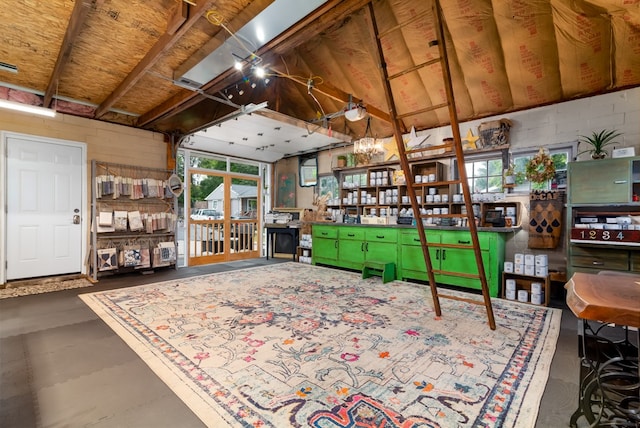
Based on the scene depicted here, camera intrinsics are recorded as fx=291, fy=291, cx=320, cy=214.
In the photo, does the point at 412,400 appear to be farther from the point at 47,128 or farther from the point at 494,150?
the point at 47,128

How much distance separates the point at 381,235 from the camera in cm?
512

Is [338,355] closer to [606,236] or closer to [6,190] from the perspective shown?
[606,236]

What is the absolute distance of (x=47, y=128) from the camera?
4.70m

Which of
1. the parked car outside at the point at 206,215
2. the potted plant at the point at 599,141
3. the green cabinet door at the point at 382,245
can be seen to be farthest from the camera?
the parked car outside at the point at 206,215

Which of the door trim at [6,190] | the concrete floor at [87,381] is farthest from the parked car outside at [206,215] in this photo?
the concrete floor at [87,381]

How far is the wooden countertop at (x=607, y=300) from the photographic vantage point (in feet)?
3.75

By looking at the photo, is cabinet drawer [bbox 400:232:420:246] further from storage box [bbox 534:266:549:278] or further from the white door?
the white door

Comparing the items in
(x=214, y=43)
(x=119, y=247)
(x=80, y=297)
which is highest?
(x=214, y=43)

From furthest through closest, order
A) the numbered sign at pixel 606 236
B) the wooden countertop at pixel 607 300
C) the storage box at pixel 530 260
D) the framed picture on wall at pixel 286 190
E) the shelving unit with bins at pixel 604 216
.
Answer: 1. the framed picture on wall at pixel 286 190
2. the storage box at pixel 530 260
3. the shelving unit with bins at pixel 604 216
4. the numbered sign at pixel 606 236
5. the wooden countertop at pixel 607 300

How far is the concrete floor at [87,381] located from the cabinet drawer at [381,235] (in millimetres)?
2411

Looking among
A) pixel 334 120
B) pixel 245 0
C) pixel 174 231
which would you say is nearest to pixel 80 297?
pixel 174 231

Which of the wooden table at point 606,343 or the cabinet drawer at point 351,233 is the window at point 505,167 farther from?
the wooden table at point 606,343

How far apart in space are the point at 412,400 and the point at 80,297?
4338 mm

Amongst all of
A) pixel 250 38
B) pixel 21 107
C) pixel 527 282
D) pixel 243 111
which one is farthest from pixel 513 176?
pixel 21 107
